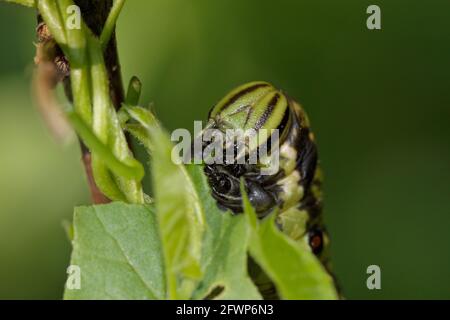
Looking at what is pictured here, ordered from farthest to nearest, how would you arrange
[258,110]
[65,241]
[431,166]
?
[431,166], [65,241], [258,110]

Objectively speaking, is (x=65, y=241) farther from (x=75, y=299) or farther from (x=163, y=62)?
(x=75, y=299)

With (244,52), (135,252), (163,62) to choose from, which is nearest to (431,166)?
(244,52)

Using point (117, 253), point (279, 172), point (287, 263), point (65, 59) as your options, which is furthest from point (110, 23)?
point (279, 172)

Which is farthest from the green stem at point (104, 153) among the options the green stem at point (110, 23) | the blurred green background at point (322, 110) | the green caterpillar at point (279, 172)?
the blurred green background at point (322, 110)

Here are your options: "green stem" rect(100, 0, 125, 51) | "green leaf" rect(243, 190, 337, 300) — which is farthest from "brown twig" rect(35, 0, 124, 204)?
"green leaf" rect(243, 190, 337, 300)

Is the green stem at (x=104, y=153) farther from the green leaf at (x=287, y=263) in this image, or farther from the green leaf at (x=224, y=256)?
the green leaf at (x=287, y=263)

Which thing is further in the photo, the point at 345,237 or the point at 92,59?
the point at 345,237

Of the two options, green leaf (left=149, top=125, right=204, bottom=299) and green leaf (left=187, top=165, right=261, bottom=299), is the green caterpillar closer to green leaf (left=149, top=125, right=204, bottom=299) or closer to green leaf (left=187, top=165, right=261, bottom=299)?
green leaf (left=187, top=165, right=261, bottom=299)
